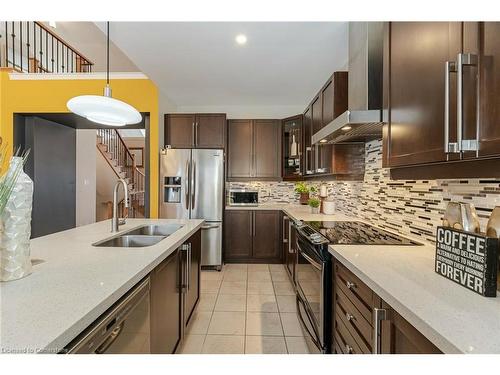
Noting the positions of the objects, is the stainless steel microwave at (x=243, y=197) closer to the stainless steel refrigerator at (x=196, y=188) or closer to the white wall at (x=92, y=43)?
the stainless steel refrigerator at (x=196, y=188)

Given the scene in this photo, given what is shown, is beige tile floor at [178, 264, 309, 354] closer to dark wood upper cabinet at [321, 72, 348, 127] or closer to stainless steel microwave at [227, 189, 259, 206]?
stainless steel microwave at [227, 189, 259, 206]

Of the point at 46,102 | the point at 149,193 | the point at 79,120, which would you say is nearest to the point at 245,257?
the point at 149,193

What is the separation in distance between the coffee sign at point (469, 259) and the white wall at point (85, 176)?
19.6 feet

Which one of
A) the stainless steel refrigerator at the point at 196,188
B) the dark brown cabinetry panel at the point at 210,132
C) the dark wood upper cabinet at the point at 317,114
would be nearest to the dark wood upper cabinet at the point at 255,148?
the dark brown cabinetry panel at the point at 210,132

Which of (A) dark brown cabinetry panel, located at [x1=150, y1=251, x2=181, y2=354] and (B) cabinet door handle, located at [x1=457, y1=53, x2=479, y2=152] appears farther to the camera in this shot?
(A) dark brown cabinetry panel, located at [x1=150, y1=251, x2=181, y2=354]

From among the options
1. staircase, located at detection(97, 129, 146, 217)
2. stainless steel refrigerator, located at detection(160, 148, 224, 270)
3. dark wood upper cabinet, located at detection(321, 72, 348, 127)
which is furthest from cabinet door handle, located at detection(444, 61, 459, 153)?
staircase, located at detection(97, 129, 146, 217)

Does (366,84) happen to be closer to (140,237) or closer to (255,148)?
(140,237)

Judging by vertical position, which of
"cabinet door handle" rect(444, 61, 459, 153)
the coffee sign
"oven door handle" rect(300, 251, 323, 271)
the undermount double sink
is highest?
"cabinet door handle" rect(444, 61, 459, 153)

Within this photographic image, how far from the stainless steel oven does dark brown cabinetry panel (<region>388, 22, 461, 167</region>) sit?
0.72 m

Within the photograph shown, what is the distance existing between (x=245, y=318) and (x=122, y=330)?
5.64 feet

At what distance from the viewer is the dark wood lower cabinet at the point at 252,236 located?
13.8 ft

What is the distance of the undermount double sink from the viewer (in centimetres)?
187

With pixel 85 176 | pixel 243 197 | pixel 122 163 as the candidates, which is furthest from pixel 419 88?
pixel 122 163
